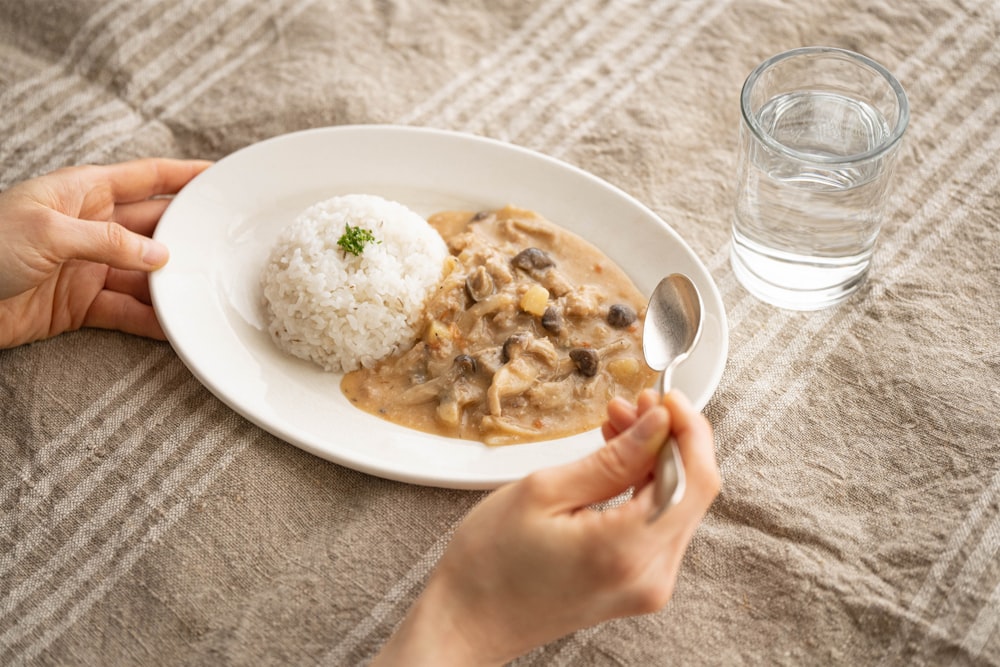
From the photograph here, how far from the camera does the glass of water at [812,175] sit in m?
2.90

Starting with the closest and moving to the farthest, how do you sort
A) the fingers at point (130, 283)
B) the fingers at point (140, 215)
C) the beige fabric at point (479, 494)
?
the beige fabric at point (479, 494) → the fingers at point (130, 283) → the fingers at point (140, 215)

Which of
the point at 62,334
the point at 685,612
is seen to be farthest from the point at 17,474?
the point at 685,612

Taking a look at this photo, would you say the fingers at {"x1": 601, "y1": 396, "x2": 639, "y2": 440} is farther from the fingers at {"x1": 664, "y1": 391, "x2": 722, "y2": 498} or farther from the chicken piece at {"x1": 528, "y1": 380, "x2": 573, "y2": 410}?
the chicken piece at {"x1": 528, "y1": 380, "x2": 573, "y2": 410}

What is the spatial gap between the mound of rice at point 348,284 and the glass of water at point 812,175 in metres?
1.09

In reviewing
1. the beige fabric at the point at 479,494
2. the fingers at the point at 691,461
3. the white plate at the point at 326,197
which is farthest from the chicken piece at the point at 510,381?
the fingers at the point at 691,461

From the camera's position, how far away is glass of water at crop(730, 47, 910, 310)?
9.51 ft

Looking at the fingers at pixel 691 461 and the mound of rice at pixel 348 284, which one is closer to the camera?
the fingers at pixel 691 461

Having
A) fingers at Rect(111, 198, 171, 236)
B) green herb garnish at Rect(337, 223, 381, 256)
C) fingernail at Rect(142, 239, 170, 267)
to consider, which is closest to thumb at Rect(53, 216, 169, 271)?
fingernail at Rect(142, 239, 170, 267)

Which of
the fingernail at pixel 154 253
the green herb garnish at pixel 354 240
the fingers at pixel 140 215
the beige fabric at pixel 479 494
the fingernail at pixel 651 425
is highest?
the fingernail at pixel 651 425

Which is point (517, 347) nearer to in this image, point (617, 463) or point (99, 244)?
point (617, 463)

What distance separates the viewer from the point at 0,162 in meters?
3.75

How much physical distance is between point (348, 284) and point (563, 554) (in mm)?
1361

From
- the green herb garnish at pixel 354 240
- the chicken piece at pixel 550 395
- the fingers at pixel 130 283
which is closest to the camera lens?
the chicken piece at pixel 550 395

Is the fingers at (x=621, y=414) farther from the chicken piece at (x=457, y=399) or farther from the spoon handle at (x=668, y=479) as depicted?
the chicken piece at (x=457, y=399)
